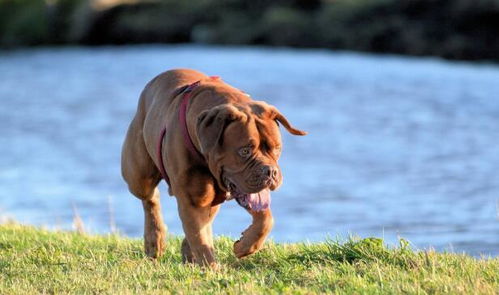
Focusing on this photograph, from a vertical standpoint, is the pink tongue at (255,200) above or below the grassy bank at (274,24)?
above

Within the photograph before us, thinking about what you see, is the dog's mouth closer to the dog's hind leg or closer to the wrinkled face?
the wrinkled face

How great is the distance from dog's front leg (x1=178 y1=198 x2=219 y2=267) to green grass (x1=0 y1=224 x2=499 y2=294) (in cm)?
11

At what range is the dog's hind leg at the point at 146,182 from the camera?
28.1 feet

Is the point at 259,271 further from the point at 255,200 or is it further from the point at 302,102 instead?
the point at 302,102

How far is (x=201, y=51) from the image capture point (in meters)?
45.9

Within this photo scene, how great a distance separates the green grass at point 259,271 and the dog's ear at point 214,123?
0.90 metres

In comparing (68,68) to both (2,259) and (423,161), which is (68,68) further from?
(2,259)

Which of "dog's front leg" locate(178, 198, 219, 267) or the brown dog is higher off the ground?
the brown dog

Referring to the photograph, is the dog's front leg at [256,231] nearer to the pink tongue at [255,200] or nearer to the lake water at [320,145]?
the pink tongue at [255,200]

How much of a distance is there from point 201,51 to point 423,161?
25.8 metres

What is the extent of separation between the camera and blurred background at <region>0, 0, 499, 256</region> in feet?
54.3

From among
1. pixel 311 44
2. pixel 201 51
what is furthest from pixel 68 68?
pixel 311 44

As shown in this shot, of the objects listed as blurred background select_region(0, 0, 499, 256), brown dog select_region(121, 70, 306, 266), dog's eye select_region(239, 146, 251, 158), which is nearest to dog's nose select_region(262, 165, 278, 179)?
brown dog select_region(121, 70, 306, 266)

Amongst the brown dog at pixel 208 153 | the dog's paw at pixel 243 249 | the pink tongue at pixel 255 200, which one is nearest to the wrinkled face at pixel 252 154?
the brown dog at pixel 208 153
